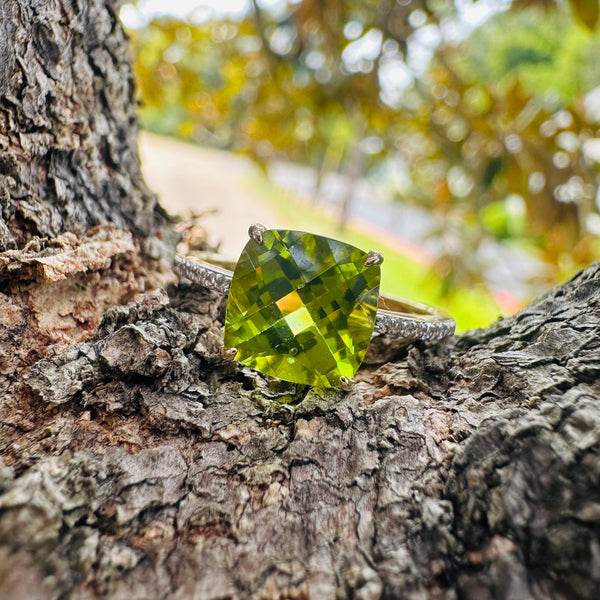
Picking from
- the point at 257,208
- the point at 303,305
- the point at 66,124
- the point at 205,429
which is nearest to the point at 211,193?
the point at 257,208

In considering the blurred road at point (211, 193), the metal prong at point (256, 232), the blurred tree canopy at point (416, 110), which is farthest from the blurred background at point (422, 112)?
the blurred road at point (211, 193)

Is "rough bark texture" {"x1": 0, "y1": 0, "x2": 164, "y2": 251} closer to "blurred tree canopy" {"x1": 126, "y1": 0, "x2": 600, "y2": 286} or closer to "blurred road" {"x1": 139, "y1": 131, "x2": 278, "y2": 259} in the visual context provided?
"blurred tree canopy" {"x1": 126, "y1": 0, "x2": 600, "y2": 286}

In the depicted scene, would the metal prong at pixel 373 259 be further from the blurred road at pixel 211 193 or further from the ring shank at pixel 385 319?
the blurred road at pixel 211 193

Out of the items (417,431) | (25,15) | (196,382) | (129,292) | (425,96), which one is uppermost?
(425,96)

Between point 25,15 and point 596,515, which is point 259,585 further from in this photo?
point 25,15

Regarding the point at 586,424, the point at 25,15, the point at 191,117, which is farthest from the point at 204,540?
the point at 191,117

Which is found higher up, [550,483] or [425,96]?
[425,96]

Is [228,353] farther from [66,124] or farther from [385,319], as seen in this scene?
[66,124]
